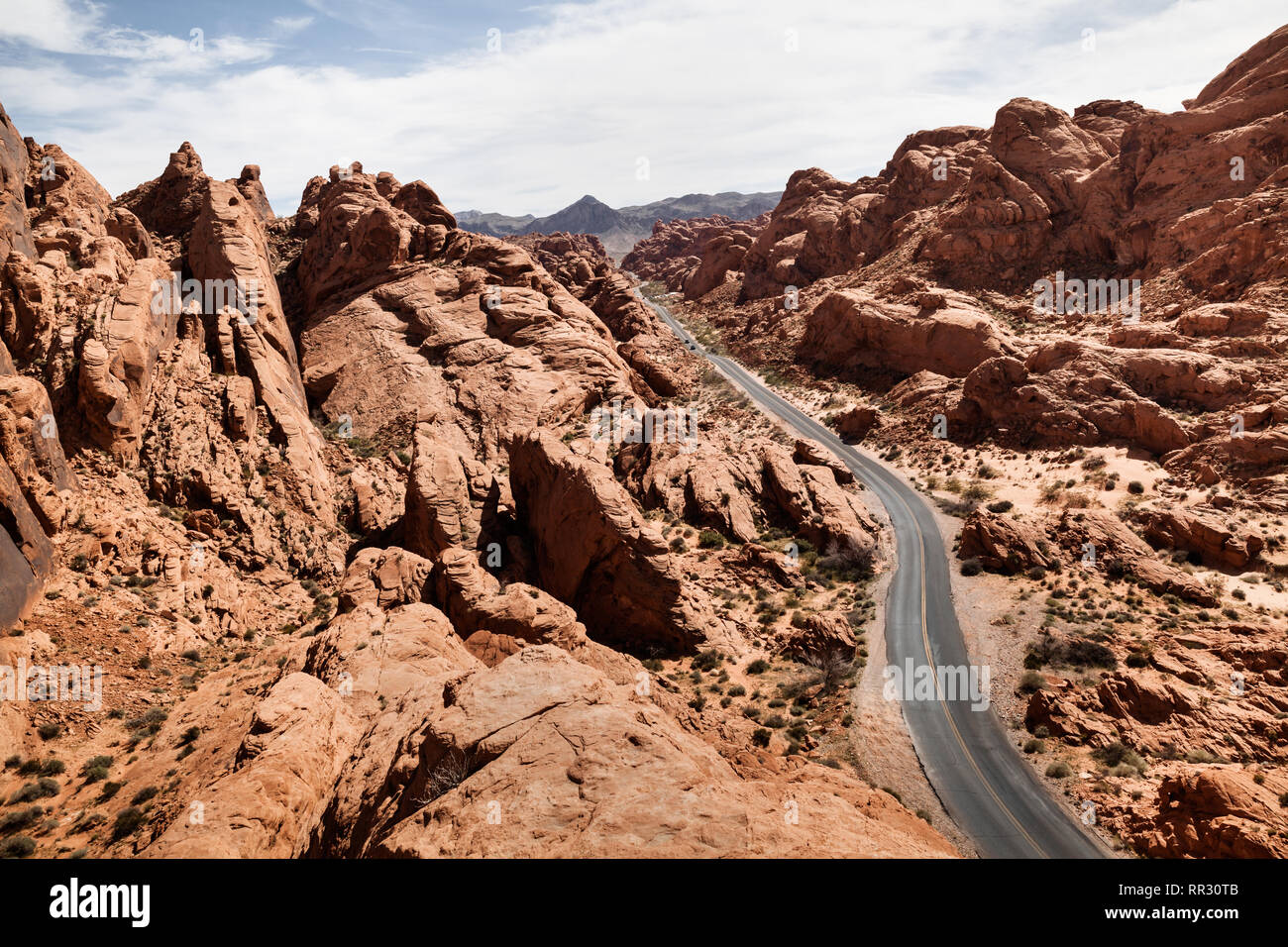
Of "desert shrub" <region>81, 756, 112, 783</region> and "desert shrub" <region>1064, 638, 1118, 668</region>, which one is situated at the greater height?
"desert shrub" <region>81, 756, 112, 783</region>

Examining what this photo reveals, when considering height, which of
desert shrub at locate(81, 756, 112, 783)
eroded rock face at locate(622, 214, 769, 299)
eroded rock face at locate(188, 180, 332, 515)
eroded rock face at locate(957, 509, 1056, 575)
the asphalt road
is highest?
eroded rock face at locate(622, 214, 769, 299)

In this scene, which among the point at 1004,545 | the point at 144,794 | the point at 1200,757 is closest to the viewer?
the point at 144,794

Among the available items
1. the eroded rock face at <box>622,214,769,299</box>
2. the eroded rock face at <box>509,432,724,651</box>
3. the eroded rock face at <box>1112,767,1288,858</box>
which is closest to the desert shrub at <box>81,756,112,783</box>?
the eroded rock face at <box>509,432,724,651</box>

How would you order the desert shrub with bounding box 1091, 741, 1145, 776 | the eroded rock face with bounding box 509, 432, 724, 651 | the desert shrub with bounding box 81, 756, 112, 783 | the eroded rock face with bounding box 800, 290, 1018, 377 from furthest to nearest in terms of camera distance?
the eroded rock face with bounding box 800, 290, 1018, 377
the eroded rock face with bounding box 509, 432, 724, 651
the desert shrub with bounding box 1091, 741, 1145, 776
the desert shrub with bounding box 81, 756, 112, 783

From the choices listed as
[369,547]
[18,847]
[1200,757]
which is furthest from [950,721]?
[18,847]

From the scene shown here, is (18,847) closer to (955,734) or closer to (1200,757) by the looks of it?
(955,734)

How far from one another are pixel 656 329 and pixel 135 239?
4958 cm

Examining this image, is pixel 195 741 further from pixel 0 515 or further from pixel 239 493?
pixel 239 493

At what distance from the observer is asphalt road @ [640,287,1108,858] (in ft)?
61.6

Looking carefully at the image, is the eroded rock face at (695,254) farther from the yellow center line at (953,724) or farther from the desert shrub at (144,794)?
the desert shrub at (144,794)

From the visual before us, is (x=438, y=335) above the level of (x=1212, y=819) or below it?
above

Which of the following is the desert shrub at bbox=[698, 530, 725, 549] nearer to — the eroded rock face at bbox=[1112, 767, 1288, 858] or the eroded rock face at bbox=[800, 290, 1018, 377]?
the eroded rock face at bbox=[1112, 767, 1288, 858]

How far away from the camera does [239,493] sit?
28.9 metres

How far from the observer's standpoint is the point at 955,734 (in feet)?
76.6
